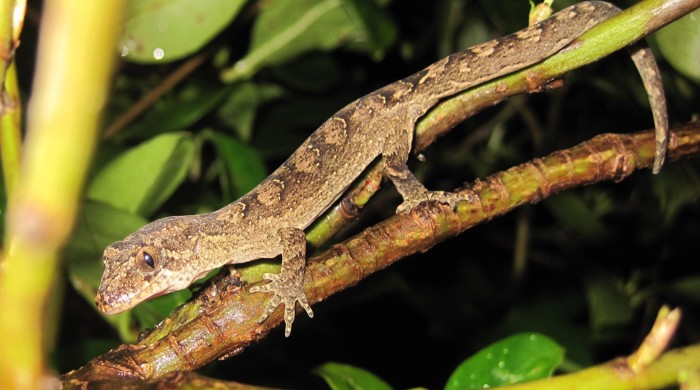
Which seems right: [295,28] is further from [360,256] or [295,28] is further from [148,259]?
[360,256]

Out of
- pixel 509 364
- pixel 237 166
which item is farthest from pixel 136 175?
pixel 509 364

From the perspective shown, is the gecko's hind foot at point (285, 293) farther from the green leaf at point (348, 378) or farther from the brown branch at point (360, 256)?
the green leaf at point (348, 378)

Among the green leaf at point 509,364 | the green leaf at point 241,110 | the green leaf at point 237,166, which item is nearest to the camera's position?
the green leaf at point 509,364

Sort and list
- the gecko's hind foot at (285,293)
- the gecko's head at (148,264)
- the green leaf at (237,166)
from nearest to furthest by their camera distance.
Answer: the gecko's hind foot at (285,293), the gecko's head at (148,264), the green leaf at (237,166)

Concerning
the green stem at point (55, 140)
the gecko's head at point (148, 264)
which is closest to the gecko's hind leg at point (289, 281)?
the gecko's head at point (148, 264)

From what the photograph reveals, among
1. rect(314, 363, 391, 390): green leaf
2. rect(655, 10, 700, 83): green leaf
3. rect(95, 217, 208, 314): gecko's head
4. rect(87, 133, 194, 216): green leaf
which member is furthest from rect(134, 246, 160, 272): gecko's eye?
rect(655, 10, 700, 83): green leaf

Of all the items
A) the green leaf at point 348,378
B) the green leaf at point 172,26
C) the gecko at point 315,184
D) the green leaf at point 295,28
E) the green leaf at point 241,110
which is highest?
the green leaf at point 172,26
